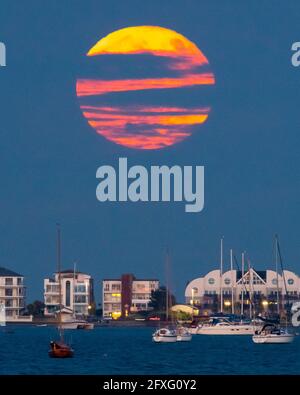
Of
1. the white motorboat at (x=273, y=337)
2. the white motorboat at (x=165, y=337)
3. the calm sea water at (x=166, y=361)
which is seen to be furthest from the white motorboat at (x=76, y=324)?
the calm sea water at (x=166, y=361)

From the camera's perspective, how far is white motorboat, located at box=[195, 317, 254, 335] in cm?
13162

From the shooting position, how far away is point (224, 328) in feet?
438

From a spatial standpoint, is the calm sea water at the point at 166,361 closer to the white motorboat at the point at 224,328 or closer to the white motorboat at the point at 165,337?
the white motorboat at the point at 165,337

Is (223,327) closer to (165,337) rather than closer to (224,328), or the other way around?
(224,328)

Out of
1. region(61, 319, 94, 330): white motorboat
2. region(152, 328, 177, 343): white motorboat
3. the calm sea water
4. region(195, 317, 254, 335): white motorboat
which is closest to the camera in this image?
the calm sea water

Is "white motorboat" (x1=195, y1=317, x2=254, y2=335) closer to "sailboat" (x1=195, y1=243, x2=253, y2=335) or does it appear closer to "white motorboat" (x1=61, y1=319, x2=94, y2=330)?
"sailboat" (x1=195, y1=243, x2=253, y2=335)

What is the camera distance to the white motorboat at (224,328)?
131625 mm

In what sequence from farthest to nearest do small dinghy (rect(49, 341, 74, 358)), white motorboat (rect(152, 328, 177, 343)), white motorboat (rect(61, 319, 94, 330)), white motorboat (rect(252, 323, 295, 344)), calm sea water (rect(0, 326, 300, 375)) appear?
white motorboat (rect(61, 319, 94, 330)) → white motorboat (rect(152, 328, 177, 343)) → white motorboat (rect(252, 323, 295, 344)) → small dinghy (rect(49, 341, 74, 358)) → calm sea water (rect(0, 326, 300, 375))

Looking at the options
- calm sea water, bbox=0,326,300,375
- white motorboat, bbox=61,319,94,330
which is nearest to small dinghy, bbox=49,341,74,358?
calm sea water, bbox=0,326,300,375

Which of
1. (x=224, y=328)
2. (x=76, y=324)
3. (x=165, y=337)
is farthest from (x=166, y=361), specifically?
(x=76, y=324)
